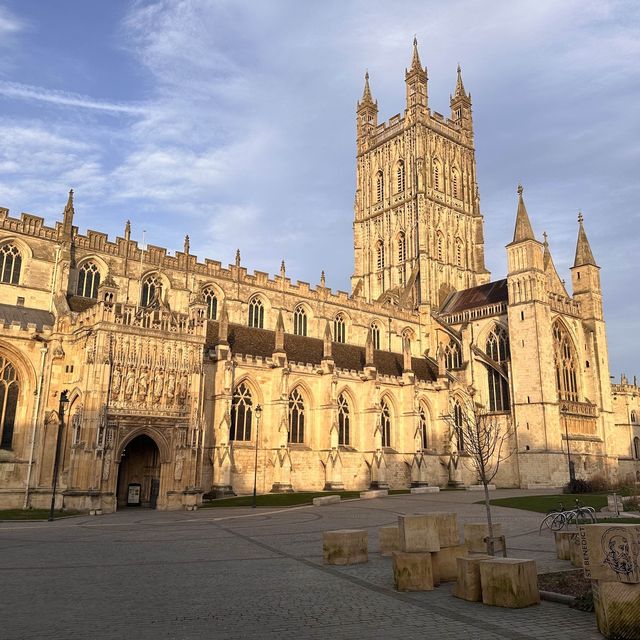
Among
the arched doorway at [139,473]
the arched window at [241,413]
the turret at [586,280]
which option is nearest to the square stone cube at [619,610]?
the arched doorway at [139,473]

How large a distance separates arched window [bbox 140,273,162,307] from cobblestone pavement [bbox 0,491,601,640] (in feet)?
79.5

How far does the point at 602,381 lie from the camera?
54.8 metres

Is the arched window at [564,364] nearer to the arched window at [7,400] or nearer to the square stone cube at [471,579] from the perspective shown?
the arched window at [7,400]

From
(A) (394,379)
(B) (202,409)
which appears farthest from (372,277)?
(B) (202,409)

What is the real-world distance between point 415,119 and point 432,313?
2397 cm

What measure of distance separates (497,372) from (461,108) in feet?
A: 133

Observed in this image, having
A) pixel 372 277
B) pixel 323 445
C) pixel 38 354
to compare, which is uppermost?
pixel 372 277

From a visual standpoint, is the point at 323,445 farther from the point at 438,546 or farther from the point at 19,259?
the point at 438,546

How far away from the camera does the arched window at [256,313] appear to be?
4859cm

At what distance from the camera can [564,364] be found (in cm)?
5306

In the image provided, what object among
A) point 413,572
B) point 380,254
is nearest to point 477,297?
point 380,254

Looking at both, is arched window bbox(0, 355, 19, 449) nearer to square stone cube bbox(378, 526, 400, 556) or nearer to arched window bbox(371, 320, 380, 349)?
square stone cube bbox(378, 526, 400, 556)

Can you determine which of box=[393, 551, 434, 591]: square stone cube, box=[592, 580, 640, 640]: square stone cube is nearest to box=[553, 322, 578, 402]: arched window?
box=[393, 551, 434, 591]: square stone cube

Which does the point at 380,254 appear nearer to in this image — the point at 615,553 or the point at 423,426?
the point at 423,426
